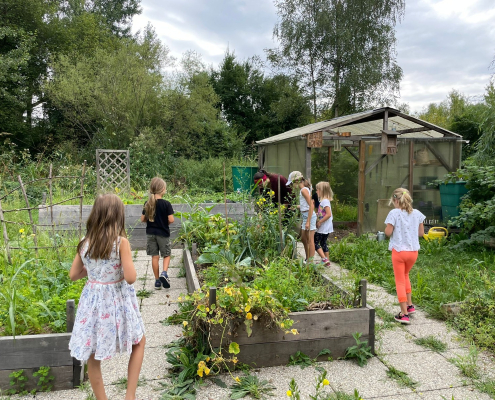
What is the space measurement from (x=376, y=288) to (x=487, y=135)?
4.82 m

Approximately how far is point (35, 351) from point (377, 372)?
2535 millimetres

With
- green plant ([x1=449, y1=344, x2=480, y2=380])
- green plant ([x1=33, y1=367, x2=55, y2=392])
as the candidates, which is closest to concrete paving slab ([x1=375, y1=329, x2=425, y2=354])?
green plant ([x1=449, y1=344, x2=480, y2=380])

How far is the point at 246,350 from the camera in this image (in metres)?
3.13

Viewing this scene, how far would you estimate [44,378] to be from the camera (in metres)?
2.78

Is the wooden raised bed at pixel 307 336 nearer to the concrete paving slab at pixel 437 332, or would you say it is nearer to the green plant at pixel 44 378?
the concrete paving slab at pixel 437 332

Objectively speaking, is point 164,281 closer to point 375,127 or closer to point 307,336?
point 307,336

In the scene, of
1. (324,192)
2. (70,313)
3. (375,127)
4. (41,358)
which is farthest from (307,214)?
(375,127)

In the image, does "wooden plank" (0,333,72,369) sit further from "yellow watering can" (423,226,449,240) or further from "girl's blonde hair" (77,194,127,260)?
"yellow watering can" (423,226,449,240)

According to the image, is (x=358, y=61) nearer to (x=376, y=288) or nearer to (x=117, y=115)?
(x=117, y=115)

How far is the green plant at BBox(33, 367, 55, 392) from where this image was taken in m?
2.77

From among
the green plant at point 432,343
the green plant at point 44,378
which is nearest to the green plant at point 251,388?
the green plant at point 44,378

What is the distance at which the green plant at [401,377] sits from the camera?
2927 mm

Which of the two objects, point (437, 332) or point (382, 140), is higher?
→ point (382, 140)

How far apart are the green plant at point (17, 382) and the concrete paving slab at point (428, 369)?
275cm
